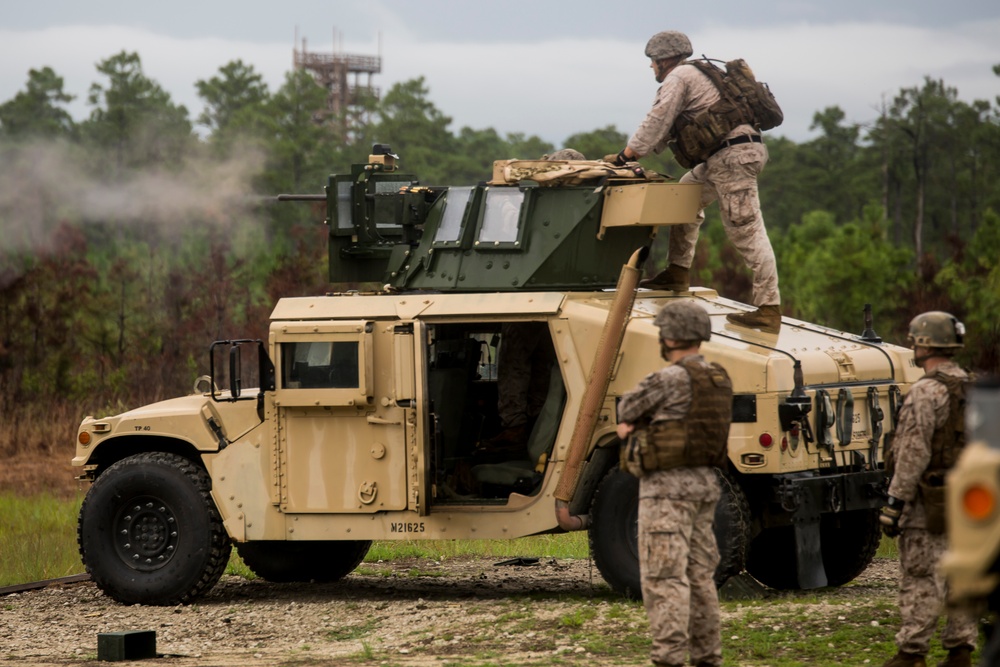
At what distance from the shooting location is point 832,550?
1112 centimetres

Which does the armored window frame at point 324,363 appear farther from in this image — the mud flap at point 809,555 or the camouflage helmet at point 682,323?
the camouflage helmet at point 682,323

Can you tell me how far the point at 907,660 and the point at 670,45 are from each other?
4641 millimetres

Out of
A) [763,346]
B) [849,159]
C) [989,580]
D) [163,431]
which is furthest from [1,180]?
[849,159]

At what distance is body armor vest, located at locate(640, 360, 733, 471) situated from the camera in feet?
24.6

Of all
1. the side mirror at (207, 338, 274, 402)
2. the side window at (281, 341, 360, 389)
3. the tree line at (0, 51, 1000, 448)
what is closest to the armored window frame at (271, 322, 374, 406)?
the side window at (281, 341, 360, 389)

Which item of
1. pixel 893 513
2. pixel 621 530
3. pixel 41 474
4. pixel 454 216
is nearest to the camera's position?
pixel 893 513

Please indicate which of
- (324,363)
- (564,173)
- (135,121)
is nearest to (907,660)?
(564,173)

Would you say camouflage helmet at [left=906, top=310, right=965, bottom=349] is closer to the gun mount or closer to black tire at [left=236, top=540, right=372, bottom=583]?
the gun mount

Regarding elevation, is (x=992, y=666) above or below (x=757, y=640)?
above

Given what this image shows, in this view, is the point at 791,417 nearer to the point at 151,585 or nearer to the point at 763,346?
the point at 763,346

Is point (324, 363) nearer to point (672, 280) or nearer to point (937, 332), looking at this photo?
point (672, 280)

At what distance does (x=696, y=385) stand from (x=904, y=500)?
1123 mm

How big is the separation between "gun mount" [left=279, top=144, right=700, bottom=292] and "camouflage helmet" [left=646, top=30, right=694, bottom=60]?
801 millimetres

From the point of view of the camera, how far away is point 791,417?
955 centimetres
